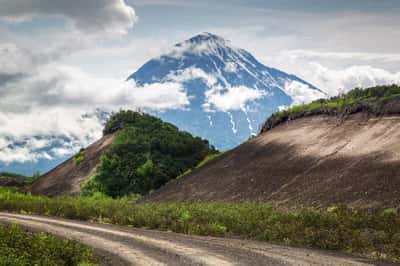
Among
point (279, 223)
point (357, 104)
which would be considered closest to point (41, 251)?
point (279, 223)

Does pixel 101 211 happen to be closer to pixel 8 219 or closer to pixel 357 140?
pixel 8 219

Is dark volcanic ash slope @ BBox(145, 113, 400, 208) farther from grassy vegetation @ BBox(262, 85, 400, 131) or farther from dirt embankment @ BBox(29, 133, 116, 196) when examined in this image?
dirt embankment @ BBox(29, 133, 116, 196)

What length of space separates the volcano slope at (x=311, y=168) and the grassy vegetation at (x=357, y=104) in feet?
1.74

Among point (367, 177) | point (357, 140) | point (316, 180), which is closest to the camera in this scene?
point (367, 177)

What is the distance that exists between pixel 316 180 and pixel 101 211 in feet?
49.2

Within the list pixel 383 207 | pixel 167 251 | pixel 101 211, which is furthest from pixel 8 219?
pixel 383 207

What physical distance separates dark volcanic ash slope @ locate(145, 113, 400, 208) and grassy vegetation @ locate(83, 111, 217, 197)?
9895mm

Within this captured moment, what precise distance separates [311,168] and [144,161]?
34.7 meters

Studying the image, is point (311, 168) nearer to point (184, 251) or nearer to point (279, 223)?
point (279, 223)

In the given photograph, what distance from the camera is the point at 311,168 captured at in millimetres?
39188

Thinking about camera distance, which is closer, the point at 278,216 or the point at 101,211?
the point at 278,216

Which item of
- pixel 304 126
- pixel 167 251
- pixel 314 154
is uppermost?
pixel 304 126

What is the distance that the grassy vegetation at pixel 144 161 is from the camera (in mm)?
67625

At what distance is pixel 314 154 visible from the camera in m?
41.6
